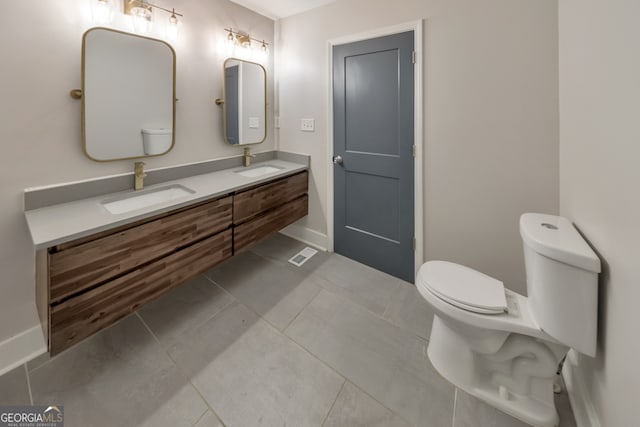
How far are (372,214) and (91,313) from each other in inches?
77.8

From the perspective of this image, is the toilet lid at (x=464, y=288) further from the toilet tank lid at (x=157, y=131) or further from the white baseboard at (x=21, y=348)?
the white baseboard at (x=21, y=348)

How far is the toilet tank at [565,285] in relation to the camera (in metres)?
1.01

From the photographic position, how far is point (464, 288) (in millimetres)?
1359

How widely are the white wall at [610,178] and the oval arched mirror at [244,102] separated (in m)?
2.24

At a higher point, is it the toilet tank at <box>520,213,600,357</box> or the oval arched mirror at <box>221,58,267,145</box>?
the oval arched mirror at <box>221,58,267,145</box>

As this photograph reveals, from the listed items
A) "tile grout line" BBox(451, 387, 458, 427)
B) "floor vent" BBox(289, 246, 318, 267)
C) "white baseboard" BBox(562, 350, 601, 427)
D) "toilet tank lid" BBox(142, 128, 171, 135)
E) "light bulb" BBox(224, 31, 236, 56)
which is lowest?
"tile grout line" BBox(451, 387, 458, 427)

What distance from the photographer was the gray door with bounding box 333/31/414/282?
2098mm

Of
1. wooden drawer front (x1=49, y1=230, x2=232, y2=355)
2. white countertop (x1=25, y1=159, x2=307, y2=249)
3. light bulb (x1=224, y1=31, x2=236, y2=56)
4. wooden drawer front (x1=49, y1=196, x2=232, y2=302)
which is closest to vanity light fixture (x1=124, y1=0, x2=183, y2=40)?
light bulb (x1=224, y1=31, x2=236, y2=56)

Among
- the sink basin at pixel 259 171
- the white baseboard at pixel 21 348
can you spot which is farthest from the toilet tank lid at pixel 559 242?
the white baseboard at pixel 21 348

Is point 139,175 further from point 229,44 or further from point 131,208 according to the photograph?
point 229,44

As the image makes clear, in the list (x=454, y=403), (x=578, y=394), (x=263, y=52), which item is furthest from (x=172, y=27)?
(x=578, y=394)

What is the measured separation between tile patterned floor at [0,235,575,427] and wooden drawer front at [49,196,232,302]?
54 centimetres

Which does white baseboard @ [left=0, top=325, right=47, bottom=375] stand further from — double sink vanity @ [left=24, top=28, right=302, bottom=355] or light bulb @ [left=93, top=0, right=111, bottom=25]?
light bulb @ [left=93, top=0, right=111, bottom=25]

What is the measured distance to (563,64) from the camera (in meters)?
1.43
